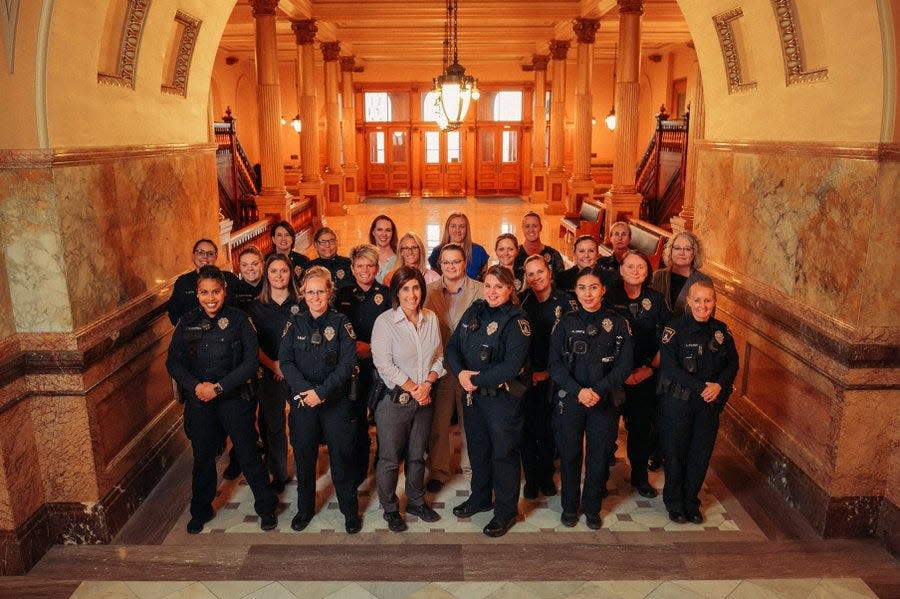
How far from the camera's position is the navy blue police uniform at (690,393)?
4.16 metres

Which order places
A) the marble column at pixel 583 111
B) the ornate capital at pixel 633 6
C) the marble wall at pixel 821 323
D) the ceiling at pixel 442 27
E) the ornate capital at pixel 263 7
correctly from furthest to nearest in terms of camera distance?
the marble column at pixel 583 111 → the ceiling at pixel 442 27 → the ornate capital at pixel 263 7 → the ornate capital at pixel 633 6 → the marble wall at pixel 821 323

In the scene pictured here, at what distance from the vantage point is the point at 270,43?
12.1 metres

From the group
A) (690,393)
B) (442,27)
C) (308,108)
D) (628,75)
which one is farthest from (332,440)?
(442,27)

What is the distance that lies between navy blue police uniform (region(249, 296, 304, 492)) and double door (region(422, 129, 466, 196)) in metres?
20.9

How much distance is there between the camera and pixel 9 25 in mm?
3645

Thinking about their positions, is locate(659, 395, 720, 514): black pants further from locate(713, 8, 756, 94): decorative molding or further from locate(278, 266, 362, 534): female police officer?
locate(713, 8, 756, 94): decorative molding

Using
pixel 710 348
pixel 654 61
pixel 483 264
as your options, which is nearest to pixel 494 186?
pixel 654 61

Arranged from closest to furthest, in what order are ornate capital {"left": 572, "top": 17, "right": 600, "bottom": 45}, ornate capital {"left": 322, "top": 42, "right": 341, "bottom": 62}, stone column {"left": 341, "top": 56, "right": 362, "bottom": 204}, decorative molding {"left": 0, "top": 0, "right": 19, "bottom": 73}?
decorative molding {"left": 0, "top": 0, "right": 19, "bottom": 73} < ornate capital {"left": 572, "top": 17, "right": 600, "bottom": 45} < ornate capital {"left": 322, "top": 42, "right": 341, "bottom": 62} < stone column {"left": 341, "top": 56, "right": 362, "bottom": 204}

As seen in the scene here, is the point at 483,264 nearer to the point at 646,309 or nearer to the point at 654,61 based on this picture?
the point at 646,309

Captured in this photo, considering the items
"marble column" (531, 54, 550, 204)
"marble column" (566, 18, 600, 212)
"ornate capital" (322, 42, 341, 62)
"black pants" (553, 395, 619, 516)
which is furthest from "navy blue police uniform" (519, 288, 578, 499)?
"marble column" (531, 54, 550, 204)

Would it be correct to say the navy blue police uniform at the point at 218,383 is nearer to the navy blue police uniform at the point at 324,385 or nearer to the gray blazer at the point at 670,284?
the navy blue police uniform at the point at 324,385

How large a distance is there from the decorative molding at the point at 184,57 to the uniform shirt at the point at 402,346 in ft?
8.63

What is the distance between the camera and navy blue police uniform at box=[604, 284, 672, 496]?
4492 millimetres

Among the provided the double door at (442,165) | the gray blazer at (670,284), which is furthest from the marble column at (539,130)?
the gray blazer at (670,284)
